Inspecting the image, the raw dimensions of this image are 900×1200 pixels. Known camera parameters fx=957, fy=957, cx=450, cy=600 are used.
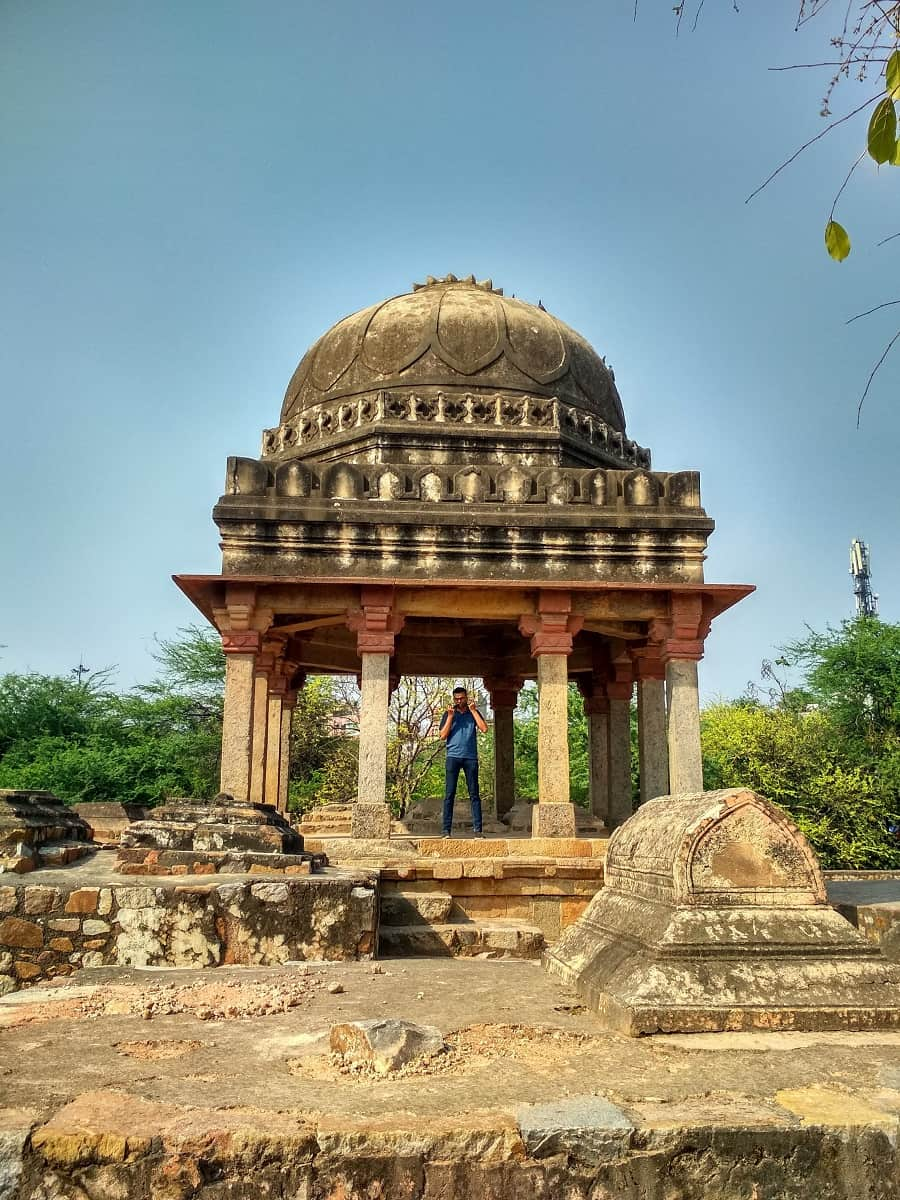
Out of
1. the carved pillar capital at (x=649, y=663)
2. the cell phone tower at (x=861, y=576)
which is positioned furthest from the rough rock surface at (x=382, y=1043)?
the cell phone tower at (x=861, y=576)

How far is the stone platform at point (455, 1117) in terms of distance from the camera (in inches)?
84.9

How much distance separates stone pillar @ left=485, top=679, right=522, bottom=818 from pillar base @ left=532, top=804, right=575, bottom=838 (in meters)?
4.66

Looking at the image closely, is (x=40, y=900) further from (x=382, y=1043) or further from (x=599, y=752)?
(x=599, y=752)

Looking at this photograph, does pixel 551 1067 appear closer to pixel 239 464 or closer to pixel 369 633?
pixel 369 633

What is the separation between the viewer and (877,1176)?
90.0 inches

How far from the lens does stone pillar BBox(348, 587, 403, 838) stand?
9086 millimetres

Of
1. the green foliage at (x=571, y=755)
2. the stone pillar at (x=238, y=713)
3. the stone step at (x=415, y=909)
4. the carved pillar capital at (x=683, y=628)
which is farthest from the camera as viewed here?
the green foliage at (x=571, y=755)

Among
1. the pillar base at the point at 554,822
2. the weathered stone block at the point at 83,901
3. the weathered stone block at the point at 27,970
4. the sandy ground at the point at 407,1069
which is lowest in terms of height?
the weathered stone block at the point at 27,970

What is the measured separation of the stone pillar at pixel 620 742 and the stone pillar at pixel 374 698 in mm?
4102

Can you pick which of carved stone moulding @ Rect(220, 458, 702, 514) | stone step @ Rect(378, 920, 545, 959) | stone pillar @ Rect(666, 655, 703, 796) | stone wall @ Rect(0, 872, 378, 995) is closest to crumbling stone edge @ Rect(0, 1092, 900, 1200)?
stone wall @ Rect(0, 872, 378, 995)

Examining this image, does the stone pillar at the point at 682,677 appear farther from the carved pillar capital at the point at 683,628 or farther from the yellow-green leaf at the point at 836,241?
the yellow-green leaf at the point at 836,241

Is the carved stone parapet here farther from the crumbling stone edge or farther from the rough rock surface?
the crumbling stone edge

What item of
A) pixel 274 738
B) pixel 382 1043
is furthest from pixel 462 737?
pixel 382 1043

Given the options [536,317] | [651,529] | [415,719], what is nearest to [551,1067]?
[651,529]
